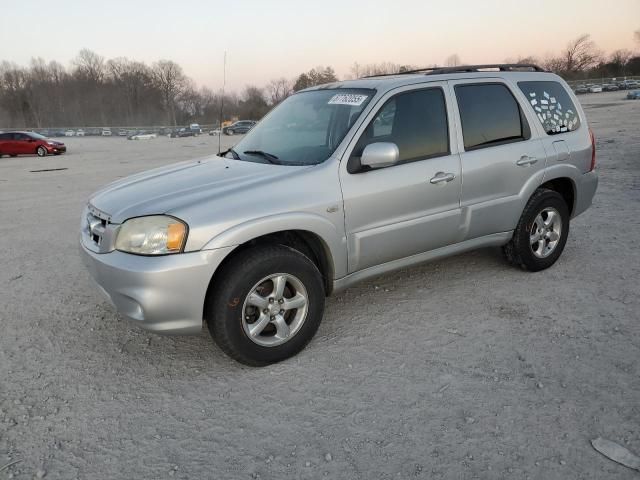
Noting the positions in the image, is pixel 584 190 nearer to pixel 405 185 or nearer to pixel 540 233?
pixel 540 233

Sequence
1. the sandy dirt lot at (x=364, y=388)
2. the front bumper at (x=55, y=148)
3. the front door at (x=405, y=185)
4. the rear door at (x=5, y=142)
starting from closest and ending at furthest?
the sandy dirt lot at (x=364, y=388), the front door at (x=405, y=185), the rear door at (x=5, y=142), the front bumper at (x=55, y=148)

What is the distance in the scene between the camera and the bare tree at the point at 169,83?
92.6 metres

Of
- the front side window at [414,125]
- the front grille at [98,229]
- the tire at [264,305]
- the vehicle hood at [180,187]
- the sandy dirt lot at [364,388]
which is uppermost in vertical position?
the front side window at [414,125]

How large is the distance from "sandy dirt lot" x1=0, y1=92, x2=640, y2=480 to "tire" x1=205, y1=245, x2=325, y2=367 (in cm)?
16

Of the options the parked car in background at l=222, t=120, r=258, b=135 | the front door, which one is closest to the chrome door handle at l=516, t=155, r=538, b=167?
the front door

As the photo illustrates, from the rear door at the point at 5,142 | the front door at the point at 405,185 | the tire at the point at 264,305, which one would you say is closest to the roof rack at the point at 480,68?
the front door at the point at 405,185

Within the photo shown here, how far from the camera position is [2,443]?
8.39ft

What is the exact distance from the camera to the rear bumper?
477 centimetres

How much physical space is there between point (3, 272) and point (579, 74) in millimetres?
93658

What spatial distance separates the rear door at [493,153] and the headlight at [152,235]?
2268 millimetres

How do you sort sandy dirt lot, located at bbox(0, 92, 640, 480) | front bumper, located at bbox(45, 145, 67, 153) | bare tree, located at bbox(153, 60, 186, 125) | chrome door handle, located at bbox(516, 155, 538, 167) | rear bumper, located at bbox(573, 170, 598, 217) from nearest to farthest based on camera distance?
sandy dirt lot, located at bbox(0, 92, 640, 480) → chrome door handle, located at bbox(516, 155, 538, 167) → rear bumper, located at bbox(573, 170, 598, 217) → front bumper, located at bbox(45, 145, 67, 153) → bare tree, located at bbox(153, 60, 186, 125)

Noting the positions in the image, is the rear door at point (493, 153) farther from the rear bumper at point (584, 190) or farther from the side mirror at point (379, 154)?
the side mirror at point (379, 154)

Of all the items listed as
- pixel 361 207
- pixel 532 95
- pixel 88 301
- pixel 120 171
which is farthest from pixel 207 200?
pixel 120 171

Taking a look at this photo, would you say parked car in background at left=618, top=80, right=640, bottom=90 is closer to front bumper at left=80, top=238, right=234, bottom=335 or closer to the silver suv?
the silver suv
